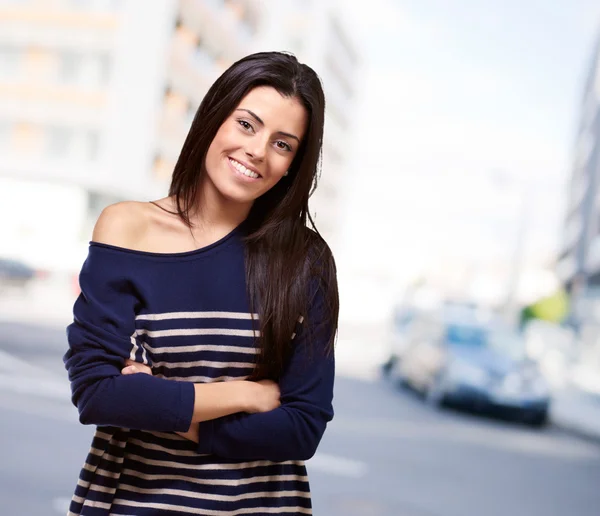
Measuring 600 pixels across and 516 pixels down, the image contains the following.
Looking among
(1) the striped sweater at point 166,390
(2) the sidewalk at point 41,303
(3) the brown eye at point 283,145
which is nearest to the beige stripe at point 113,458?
(1) the striped sweater at point 166,390

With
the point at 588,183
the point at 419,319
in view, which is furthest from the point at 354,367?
the point at 588,183

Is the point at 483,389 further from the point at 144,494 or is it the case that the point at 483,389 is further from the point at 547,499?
the point at 144,494

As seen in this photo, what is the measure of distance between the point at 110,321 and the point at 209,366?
165 mm

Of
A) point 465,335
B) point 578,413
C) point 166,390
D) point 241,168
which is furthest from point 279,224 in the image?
point 578,413

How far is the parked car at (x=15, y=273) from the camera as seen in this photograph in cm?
1358

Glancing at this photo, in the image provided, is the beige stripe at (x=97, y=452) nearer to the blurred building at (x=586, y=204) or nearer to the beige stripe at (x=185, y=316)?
the beige stripe at (x=185, y=316)

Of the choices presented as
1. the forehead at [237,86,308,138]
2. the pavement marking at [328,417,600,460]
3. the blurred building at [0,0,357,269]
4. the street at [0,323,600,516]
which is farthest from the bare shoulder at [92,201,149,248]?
the blurred building at [0,0,357,269]

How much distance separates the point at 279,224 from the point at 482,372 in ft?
22.9

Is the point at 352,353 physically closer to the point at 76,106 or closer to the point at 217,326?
the point at 76,106

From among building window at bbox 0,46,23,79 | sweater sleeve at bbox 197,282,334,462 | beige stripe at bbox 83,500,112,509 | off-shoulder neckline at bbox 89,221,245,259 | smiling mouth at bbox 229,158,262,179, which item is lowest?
beige stripe at bbox 83,500,112,509

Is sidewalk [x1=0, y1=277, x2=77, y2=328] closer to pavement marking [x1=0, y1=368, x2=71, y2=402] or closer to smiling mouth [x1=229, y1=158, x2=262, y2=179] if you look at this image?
pavement marking [x1=0, y1=368, x2=71, y2=402]

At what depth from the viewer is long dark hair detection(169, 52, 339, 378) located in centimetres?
128

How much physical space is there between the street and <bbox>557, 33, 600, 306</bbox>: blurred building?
2190 cm

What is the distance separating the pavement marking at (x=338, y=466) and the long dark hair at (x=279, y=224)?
4228mm
